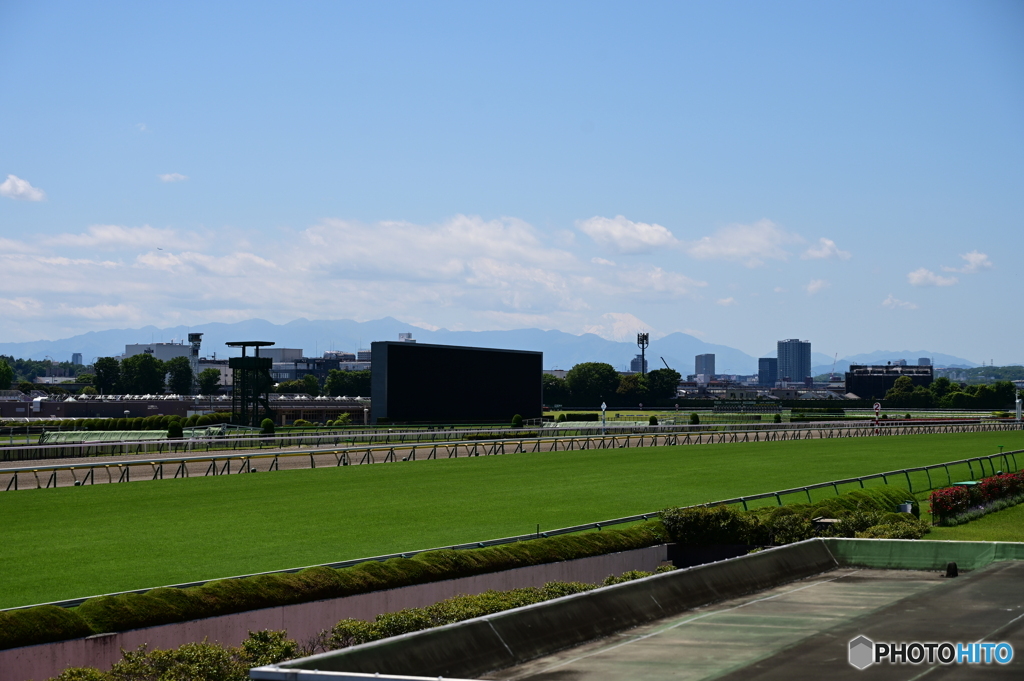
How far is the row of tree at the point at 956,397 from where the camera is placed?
114312mm

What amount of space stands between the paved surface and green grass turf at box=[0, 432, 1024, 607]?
7.82 m

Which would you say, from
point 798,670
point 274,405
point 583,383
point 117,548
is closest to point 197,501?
point 117,548

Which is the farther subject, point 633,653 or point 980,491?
point 980,491

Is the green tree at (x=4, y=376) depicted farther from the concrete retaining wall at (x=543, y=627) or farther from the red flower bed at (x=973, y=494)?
the concrete retaining wall at (x=543, y=627)

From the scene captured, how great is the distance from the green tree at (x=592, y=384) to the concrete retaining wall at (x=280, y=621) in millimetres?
109735

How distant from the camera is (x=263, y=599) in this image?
37.0 feet

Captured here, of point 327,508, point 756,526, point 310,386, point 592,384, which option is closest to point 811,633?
point 756,526

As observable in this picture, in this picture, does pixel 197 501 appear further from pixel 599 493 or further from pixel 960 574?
pixel 960 574

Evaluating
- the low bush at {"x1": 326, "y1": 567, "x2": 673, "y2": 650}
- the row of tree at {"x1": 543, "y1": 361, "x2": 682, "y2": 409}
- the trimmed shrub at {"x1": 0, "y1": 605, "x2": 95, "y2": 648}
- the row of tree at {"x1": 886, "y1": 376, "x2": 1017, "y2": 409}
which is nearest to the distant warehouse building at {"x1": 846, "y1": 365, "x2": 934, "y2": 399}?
the row of tree at {"x1": 886, "y1": 376, "x2": 1017, "y2": 409}

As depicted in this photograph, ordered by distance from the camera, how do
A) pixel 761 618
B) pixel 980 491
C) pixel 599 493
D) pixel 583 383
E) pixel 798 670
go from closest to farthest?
1. pixel 798 670
2. pixel 761 618
3. pixel 980 491
4. pixel 599 493
5. pixel 583 383

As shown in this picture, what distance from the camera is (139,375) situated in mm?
136875

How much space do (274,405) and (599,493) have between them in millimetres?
71759

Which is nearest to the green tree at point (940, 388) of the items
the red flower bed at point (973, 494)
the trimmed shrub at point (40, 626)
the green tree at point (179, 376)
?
the green tree at point (179, 376)

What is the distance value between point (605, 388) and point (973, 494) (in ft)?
346
